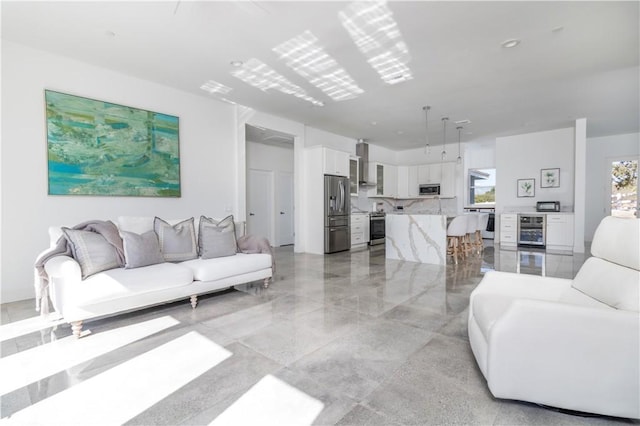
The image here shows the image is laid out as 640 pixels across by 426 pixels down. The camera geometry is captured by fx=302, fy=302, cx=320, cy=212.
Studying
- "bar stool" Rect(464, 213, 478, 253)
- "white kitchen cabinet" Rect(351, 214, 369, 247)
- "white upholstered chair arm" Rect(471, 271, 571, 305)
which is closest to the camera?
"white upholstered chair arm" Rect(471, 271, 571, 305)

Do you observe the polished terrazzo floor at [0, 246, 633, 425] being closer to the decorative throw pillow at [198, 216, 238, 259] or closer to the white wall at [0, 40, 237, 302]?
the decorative throw pillow at [198, 216, 238, 259]

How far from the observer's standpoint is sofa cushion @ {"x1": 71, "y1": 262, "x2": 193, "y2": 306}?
103 inches

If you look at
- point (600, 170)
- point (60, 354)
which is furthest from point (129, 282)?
point (600, 170)

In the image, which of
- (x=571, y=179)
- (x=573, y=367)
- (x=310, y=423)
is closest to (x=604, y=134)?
(x=571, y=179)

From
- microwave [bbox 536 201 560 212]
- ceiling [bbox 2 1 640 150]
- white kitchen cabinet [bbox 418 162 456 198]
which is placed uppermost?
ceiling [bbox 2 1 640 150]

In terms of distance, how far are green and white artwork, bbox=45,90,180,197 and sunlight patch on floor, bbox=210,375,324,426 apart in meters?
3.74

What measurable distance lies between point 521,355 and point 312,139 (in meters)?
6.45

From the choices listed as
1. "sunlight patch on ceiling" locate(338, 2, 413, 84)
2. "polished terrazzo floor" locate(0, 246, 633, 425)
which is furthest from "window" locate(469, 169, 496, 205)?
"polished terrazzo floor" locate(0, 246, 633, 425)

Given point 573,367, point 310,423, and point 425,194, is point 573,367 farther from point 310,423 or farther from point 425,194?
point 425,194

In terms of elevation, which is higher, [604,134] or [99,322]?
[604,134]

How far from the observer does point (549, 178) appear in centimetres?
768

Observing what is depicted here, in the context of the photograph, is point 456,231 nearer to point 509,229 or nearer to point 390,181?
point 509,229

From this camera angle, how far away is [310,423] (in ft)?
4.98

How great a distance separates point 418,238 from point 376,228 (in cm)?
270
